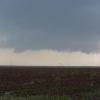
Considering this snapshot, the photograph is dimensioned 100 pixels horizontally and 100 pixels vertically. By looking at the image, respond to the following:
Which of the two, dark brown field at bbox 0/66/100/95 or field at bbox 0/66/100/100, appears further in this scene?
dark brown field at bbox 0/66/100/95

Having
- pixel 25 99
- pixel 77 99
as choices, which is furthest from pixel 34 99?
pixel 77 99

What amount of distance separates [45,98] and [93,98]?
12.2 ft

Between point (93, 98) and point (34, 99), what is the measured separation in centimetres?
465

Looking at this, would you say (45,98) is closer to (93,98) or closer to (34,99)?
(34,99)

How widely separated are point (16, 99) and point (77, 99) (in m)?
4.72

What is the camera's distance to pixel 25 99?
26.4m

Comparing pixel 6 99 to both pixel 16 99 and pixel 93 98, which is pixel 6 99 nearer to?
pixel 16 99

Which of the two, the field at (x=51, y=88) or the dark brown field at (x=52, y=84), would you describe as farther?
the dark brown field at (x=52, y=84)

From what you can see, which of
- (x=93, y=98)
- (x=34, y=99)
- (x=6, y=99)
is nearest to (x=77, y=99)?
(x=93, y=98)

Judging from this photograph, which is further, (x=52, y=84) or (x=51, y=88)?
(x=52, y=84)

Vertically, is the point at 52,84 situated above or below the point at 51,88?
above

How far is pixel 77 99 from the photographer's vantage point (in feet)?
90.4

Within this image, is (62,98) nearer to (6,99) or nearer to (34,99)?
(34,99)

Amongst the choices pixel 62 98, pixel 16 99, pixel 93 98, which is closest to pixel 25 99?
pixel 16 99
